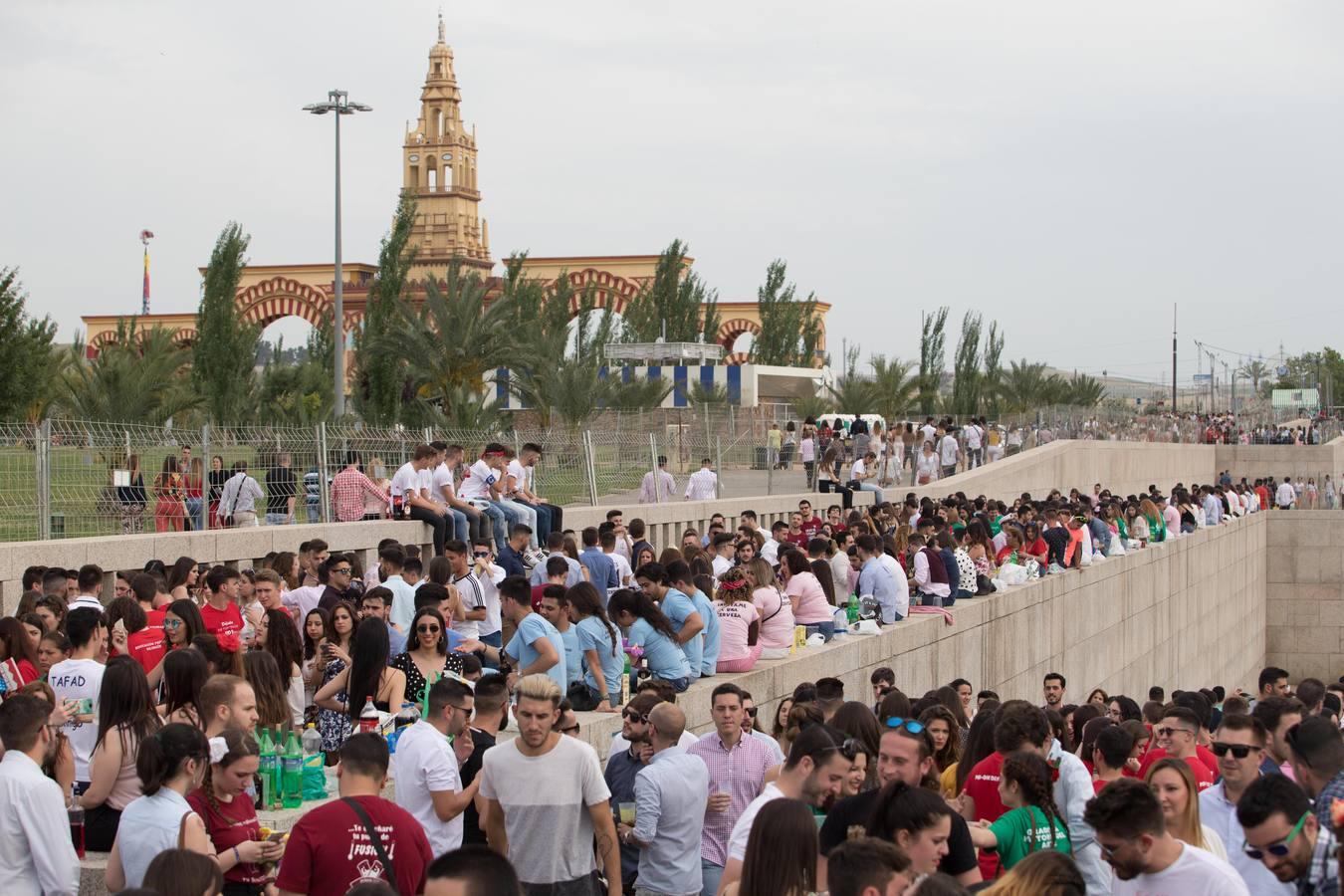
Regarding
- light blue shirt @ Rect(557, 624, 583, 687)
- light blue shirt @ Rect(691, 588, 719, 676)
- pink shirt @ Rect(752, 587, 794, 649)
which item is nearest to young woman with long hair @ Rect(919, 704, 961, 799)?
light blue shirt @ Rect(557, 624, 583, 687)

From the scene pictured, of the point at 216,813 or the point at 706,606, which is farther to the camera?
the point at 706,606

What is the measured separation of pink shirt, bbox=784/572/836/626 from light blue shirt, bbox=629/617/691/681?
12.6 feet

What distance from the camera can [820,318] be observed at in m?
63.6

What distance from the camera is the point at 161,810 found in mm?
5652

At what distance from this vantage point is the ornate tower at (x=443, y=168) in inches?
2810

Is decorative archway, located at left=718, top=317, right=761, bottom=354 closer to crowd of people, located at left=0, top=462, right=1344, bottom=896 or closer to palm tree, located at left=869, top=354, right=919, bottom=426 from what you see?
palm tree, located at left=869, top=354, right=919, bottom=426

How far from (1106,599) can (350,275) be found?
34768mm

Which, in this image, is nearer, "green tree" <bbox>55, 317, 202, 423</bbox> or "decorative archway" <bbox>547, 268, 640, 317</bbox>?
"green tree" <bbox>55, 317, 202, 423</bbox>

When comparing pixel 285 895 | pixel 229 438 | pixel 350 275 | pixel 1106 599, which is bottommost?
pixel 1106 599

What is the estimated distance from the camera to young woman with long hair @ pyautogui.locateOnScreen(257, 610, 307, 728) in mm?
8836

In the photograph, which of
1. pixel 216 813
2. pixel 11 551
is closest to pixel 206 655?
pixel 216 813

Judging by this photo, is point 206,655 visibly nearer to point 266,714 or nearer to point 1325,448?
point 266,714

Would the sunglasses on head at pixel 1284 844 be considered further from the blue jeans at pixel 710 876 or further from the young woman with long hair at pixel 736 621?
the young woman with long hair at pixel 736 621

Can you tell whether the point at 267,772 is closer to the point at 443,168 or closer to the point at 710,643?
the point at 710,643
